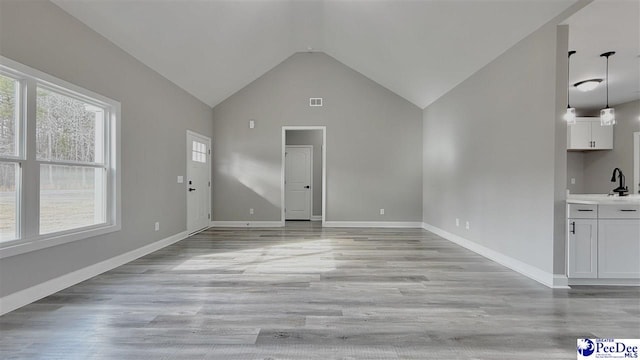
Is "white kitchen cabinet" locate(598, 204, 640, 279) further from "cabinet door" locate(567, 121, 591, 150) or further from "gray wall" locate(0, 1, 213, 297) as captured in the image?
"gray wall" locate(0, 1, 213, 297)

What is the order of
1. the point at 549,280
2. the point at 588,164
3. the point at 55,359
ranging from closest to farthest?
the point at 55,359
the point at 549,280
the point at 588,164

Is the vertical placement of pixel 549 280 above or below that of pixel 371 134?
below

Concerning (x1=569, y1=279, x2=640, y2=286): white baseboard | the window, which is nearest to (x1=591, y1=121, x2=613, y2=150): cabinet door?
(x1=569, y1=279, x2=640, y2=286): white baseboard

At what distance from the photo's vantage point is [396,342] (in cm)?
190

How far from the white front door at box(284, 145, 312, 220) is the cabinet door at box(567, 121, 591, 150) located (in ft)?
19.2

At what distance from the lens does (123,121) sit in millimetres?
3584

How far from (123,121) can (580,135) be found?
27.4ft

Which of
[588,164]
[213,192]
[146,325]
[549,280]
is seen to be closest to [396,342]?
[146,325]

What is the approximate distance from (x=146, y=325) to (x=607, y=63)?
19.8ft

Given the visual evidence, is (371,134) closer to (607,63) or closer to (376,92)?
(376,92)

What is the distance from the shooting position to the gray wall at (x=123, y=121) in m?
2.38

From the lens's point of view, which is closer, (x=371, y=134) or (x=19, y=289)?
(x=19, y=289)

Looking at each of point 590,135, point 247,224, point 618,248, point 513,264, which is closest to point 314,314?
point 513,264

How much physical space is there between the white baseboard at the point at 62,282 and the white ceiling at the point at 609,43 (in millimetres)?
5356
